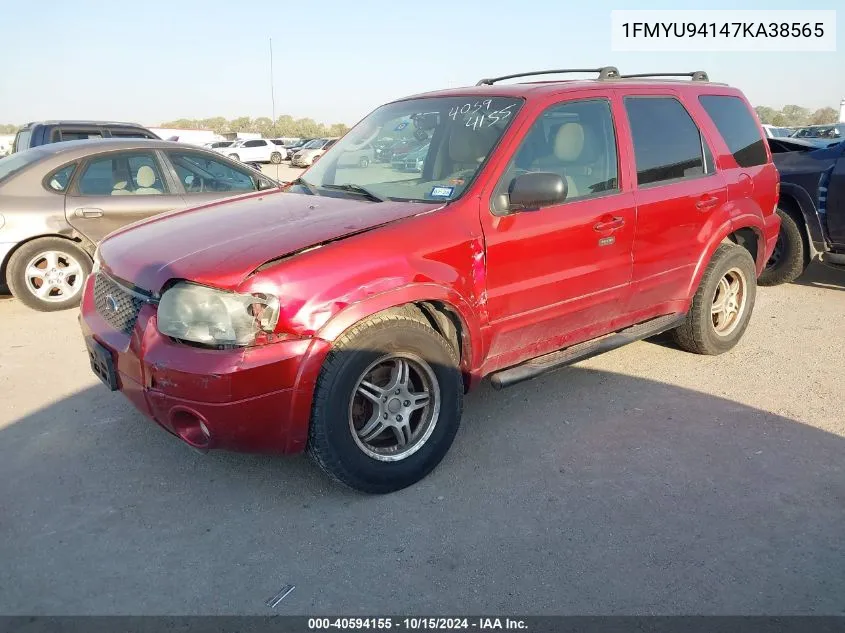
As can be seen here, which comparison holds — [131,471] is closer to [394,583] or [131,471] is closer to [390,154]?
[394,583]

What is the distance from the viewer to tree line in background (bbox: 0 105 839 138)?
7256 centimetres

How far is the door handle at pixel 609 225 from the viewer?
3.76 meters

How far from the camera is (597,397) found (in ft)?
13.9

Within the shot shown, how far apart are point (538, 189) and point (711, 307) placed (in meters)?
2.23

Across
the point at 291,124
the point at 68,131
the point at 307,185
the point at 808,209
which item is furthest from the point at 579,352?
the point at 291,124

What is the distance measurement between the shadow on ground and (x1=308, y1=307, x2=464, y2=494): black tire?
13cm

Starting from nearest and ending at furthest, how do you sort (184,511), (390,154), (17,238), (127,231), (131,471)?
(184,511) → (131,471) → (127,231) → (390,154) → (17,238)

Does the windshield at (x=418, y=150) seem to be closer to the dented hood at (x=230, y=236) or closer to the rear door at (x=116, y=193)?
the dented hood at (x=230, y=236)

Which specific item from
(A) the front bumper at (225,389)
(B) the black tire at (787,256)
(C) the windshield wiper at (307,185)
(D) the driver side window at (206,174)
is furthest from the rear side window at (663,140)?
(D) the driver side window at (206,174)

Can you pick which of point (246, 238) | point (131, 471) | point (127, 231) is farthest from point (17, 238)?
point (246, 238)

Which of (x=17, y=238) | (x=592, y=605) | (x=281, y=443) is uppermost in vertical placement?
(x=17, y=238)

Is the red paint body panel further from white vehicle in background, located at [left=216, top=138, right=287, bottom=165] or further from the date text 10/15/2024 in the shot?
white vehicle in background, located at [left=216, top=138, right=287, bottom=165]

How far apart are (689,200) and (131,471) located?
368 centimetres

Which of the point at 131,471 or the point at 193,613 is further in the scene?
the point at 131,471
